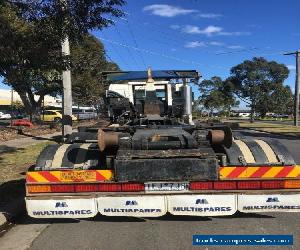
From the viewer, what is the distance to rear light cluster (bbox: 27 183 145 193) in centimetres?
607

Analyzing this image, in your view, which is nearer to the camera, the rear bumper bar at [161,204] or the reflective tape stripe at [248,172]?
the rear bumper bar at [161,204]

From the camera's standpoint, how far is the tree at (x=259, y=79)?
61.7 metres

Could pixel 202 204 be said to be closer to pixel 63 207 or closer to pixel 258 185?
pixel 258 185

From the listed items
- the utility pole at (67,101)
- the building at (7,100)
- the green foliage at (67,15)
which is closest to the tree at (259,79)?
the building at (7,100)

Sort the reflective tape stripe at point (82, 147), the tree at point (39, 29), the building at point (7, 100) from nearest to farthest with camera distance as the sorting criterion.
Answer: the reflective tape stripe at point (82, 147)
the tree at point (39, 29)
the building at point (7, 100)

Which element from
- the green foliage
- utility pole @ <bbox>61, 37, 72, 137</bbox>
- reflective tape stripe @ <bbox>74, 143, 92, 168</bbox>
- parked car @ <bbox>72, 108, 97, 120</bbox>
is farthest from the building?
reflective tape stripe @ <bbox>74, 143, 92, 168</bbox>

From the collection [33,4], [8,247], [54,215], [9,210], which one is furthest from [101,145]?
[33,4]

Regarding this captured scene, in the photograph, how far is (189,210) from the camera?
6.09 metres

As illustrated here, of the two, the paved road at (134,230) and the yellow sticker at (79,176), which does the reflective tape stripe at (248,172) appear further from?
the yellow sticker at (79,176)

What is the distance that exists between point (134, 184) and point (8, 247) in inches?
65.6

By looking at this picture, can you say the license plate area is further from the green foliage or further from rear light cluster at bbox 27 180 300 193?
the green foliage

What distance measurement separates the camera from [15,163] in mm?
12297

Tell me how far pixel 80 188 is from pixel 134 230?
0.89 metres

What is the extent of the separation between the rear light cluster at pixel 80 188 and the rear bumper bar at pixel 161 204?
0.24ft
